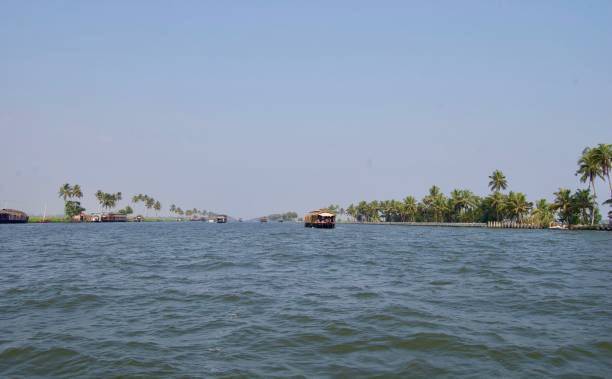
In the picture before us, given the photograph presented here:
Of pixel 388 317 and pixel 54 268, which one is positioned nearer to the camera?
pixel 388 317

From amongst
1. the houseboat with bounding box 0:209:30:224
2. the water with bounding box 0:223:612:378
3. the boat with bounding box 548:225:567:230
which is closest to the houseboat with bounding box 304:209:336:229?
the boat with bounding box 548:225:567:230

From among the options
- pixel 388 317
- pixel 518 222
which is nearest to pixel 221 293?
pixel 388 317

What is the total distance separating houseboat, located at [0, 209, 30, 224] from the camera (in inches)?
5930

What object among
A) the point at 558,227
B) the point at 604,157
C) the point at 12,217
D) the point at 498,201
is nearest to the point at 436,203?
the point at 498,201

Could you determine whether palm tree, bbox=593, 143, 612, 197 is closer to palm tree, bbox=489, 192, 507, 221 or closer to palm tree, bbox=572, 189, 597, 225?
palm tree, bbox=572, 189, 597, 225

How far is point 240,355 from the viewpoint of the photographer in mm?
9891

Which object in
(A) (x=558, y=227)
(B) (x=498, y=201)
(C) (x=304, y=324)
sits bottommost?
(C) (x=304, y=324)

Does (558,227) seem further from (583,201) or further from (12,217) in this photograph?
(12,217)

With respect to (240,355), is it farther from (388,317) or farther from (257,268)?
(257,268)

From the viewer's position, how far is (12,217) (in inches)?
6097

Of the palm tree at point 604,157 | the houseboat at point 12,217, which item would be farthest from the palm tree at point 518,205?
the houseboat at point 12,217

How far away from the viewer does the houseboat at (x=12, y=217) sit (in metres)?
151

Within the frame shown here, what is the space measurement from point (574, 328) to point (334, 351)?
23.1 feet

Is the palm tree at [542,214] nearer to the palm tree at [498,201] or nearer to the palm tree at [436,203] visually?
the palm tree at [498,201]
